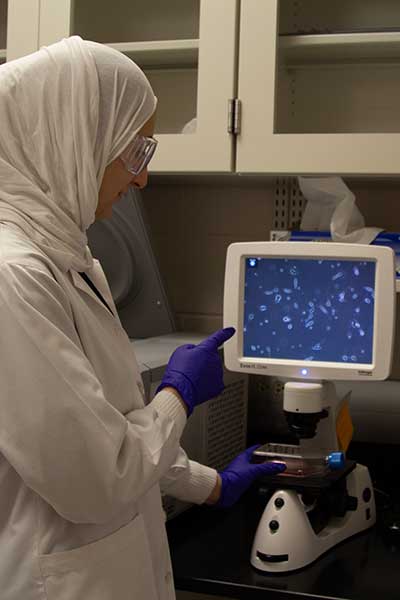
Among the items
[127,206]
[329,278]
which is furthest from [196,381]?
[127,206]

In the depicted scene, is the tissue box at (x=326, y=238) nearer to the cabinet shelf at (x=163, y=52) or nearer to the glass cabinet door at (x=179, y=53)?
the glass cabinet door at (x=179, y=53)

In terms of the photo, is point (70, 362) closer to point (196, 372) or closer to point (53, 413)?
point (53, 413)

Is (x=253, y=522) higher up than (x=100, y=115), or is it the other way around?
(x=100, y=115)

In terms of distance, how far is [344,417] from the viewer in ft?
4.98

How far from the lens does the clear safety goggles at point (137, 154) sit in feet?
3.56

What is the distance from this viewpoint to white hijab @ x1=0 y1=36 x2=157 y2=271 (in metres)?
0.99

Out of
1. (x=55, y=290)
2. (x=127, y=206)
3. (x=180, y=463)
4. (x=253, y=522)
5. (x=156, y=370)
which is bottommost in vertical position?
(x=253, y=522)

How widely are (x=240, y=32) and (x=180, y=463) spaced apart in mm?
916

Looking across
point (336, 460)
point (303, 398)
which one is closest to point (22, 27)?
point (303, 398)

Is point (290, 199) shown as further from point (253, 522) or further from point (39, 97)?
point (39, 97)

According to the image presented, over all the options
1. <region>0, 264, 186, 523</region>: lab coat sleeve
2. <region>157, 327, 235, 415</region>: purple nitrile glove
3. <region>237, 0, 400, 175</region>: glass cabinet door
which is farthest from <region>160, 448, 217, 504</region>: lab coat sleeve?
<region>237, 0, 400, 175</region>: glass cabinet door

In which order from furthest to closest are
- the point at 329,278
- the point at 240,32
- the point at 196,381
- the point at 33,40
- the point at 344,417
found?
the point at 33,40
the point at 240,32
the point at 344,417
the point at 329,278
the point at 196,381

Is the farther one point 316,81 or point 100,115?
point 316,81

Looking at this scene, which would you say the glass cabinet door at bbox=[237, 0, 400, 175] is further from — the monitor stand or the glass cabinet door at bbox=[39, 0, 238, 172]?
the monitor stand
